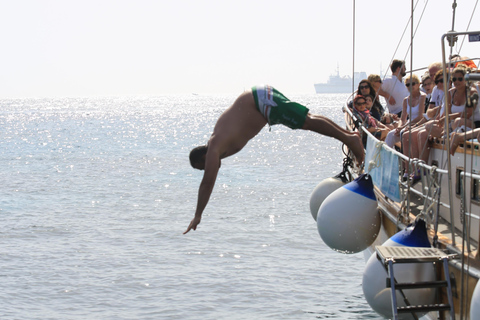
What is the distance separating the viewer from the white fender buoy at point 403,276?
6168 millimetres

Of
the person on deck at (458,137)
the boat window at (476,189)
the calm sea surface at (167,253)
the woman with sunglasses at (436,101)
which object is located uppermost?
the woman with sunglasses at (436,101)

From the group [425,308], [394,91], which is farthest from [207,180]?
[394,91]

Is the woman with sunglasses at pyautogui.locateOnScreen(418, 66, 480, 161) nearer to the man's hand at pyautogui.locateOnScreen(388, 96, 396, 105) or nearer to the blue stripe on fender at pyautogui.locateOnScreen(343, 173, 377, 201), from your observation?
the blue stripe on fender at pyautogui.locateOnScreen(343, 173, 377, 201)

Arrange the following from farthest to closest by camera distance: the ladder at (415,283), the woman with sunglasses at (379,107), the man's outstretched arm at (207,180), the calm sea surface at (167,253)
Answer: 1. the calm sea surface at (167,253)
2. the woman with sunglasses at (379,107)
3. the man's outstretched arm at (207,180)
4. the ladder at (415,283)

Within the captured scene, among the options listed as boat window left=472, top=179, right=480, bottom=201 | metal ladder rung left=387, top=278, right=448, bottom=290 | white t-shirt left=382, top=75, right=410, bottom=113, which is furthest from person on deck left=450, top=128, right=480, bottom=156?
white t-shirt left=382, top=75, right=410, bottom=113

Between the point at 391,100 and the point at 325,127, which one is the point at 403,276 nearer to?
the point at 325,127

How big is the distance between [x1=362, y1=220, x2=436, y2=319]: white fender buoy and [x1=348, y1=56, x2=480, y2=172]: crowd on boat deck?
0.85 m

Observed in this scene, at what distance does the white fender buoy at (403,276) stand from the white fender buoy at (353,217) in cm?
142

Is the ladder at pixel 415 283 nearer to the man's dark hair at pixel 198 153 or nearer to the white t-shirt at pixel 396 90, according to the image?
the man's dark hair at pixel 198 153

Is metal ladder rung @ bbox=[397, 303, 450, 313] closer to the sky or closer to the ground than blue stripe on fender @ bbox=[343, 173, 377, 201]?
closer to the ground

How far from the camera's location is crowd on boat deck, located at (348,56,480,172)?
7.16m

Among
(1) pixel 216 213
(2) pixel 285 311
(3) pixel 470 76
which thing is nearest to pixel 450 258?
(3) pixel 470 76

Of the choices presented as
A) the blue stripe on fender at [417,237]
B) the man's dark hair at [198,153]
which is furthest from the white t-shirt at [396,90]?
the blue stripe on fender at [417,237]

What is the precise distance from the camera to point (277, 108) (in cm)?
758
